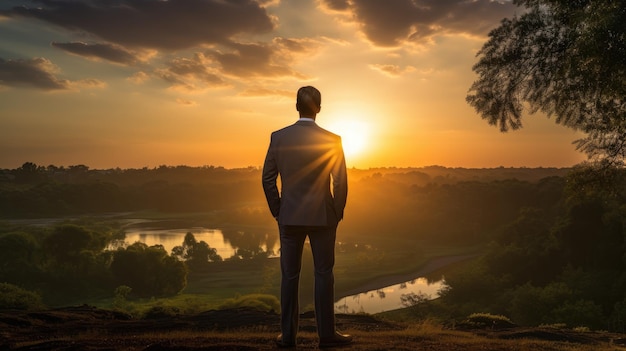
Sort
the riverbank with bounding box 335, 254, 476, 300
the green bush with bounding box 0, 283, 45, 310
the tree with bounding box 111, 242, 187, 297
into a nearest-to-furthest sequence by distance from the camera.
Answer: the green bush with bounding box 0, 283, 45, 310 → the tree with bounding box 111, 242, 187, 297 → the riverbank with bounding box 335, 254, 476, 300

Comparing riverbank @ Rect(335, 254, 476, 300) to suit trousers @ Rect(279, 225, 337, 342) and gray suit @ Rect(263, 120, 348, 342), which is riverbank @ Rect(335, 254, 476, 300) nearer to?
suit trousers @ Rect(279, 225, 337, 342)

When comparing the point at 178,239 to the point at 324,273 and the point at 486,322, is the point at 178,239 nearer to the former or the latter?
the point at 486,322

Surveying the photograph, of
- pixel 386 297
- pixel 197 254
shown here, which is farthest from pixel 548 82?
pixel 197 254

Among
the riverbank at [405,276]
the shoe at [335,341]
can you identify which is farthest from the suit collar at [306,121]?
the riverbank at [405,276]

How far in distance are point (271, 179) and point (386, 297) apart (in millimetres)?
82679

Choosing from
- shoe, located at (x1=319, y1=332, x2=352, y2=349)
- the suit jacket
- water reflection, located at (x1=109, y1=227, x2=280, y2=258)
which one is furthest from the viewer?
water reflection, located at (x1=109, y1=227, x2=280, y2=258)

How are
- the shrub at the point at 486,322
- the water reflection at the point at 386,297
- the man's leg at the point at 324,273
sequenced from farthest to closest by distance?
the water reflection at the point at 386,297
the shrub at the point at 486,322
the man's leg at the point at 324,273

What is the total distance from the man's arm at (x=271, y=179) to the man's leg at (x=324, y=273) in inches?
26.7

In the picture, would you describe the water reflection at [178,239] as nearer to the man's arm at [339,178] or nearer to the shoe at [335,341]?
the shoe at [335,341]

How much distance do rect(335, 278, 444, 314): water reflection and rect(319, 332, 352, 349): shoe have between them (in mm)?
70898

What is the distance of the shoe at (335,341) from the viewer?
25.3ft

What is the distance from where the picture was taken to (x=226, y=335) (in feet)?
33.2

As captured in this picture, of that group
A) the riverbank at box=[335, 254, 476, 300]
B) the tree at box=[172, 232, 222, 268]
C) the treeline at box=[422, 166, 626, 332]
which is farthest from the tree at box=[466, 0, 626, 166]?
the tree at box=[172, 232, 222, 268]

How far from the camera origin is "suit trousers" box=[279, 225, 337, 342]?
7336 millimetres
